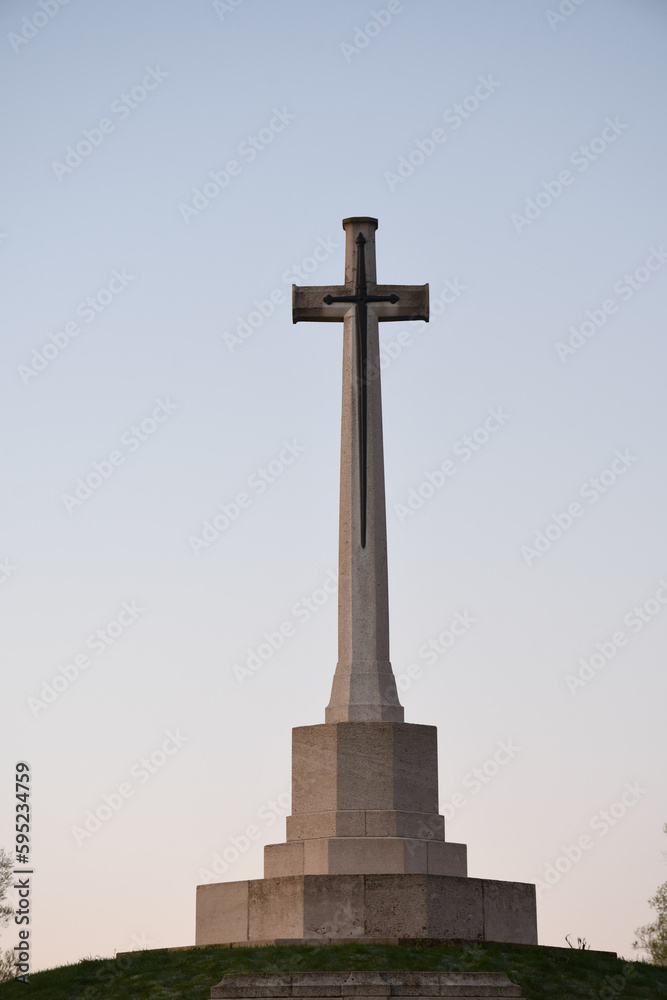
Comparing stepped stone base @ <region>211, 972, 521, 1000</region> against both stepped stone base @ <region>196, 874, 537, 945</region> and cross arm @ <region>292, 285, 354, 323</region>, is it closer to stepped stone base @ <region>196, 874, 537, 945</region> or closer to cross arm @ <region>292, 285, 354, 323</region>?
stepped stone base @ <region>196, 874, 537, 945</region>

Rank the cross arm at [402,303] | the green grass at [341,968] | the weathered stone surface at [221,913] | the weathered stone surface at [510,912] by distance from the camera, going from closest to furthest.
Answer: the green grass at [341,968] < the weathered stone surface at [510,912] < the weathered stone surface at [221,913] < the cross arm at [402,303]

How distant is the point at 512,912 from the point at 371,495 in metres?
6.04

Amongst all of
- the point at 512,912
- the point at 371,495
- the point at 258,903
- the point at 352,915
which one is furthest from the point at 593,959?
the point at 371,495

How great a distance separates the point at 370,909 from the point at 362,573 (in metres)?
4.77

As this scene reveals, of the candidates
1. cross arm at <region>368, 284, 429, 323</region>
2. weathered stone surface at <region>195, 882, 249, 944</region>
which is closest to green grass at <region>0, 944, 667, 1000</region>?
weathered stone surface at <region>195, 882, 249, 944</region>

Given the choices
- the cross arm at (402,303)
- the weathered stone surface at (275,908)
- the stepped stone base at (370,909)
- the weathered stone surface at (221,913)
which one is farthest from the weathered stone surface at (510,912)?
the cross arm at (402,303)

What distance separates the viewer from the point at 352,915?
57.0 ft

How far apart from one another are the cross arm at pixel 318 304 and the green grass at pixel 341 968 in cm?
919

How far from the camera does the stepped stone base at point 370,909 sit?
17312mm

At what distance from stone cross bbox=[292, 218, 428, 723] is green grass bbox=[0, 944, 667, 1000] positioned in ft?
12.1

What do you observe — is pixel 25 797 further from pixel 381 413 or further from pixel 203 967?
pixel 381 413

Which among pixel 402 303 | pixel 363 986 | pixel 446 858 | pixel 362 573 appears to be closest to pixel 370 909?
pixel 446 858

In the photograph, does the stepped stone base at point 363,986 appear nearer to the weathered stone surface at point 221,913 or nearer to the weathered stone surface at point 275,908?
the weathered stone surface at point 275,908

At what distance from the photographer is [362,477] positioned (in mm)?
20297
